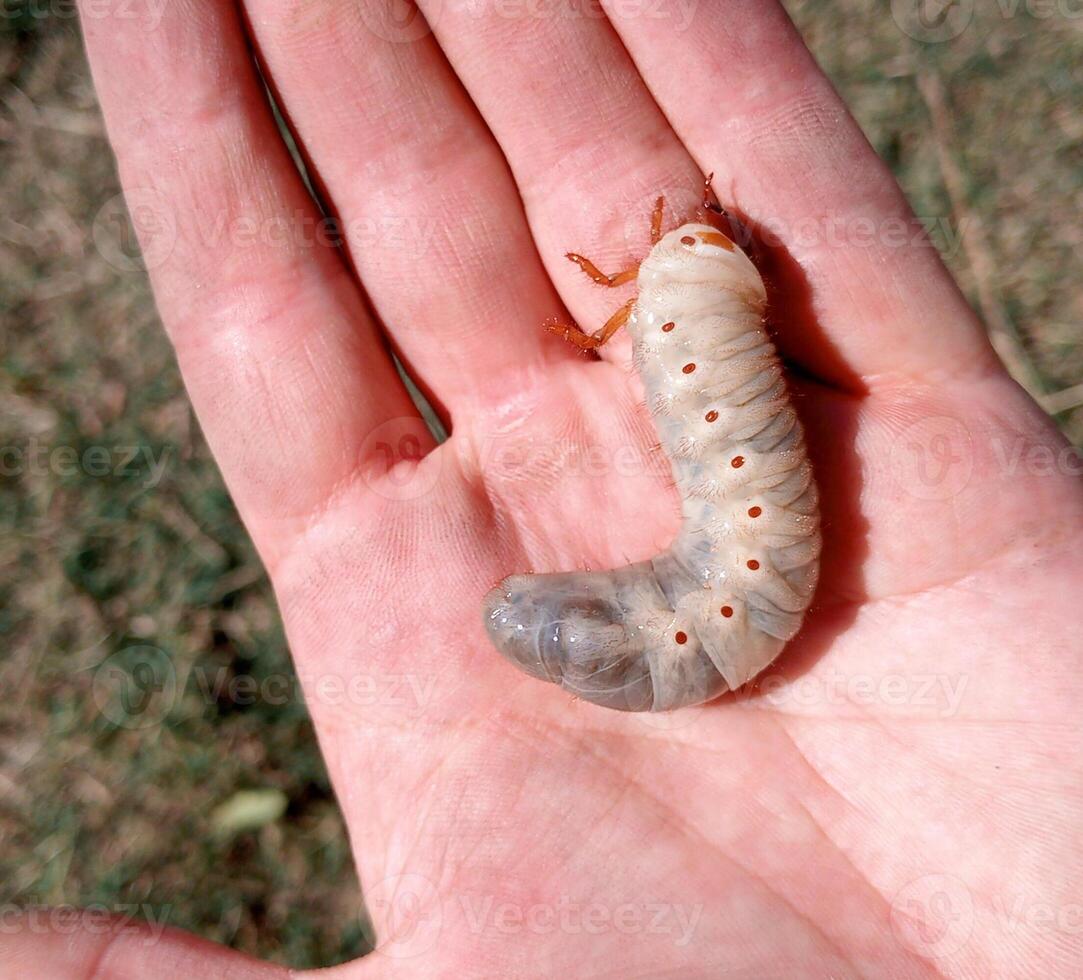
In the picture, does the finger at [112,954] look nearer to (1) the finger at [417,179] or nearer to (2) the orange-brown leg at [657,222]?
(1) the finger at [417,179]

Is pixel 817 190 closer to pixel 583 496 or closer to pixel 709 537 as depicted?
pixel 709 537

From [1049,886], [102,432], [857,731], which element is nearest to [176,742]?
[102,432]

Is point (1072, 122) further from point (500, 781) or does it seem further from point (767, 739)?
point (500, 781)

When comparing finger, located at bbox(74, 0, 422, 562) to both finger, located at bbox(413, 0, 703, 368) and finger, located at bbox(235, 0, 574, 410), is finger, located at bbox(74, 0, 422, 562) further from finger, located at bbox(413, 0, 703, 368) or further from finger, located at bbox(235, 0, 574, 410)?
finger, located at bbox(413, 0, 703, 368)

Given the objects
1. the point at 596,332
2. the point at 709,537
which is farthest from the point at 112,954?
the point at 596,332

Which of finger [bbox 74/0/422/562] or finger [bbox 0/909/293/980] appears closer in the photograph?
finger [bbox 0/909/293/980]

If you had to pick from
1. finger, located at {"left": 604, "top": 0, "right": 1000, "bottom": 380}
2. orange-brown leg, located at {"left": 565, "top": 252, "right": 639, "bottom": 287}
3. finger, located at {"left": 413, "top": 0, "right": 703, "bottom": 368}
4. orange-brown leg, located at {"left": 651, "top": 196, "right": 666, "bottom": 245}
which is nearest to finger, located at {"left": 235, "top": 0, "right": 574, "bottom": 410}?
finger, located at {"left": 413, "top": 0, "right": 703, "bottom": 368}
